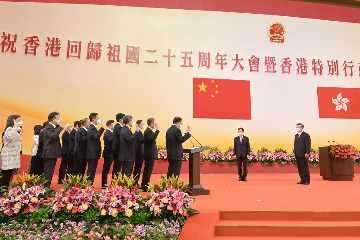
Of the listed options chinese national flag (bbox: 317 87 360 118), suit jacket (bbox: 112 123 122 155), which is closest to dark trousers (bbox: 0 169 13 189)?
suit jacket (bbox: 112 123 122 155)

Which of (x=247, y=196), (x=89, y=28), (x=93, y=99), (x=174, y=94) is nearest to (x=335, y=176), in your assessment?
(x=247, y=196)

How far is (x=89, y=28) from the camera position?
7809 mm

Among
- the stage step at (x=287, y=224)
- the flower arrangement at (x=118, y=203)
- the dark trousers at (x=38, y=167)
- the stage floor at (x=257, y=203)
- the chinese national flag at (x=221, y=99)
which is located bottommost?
the stage step at (x=287, y=224)

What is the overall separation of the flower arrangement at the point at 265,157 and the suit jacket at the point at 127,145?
16.0 ft

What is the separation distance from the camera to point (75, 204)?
2.86 m

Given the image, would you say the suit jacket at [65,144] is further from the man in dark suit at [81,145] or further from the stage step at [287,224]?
the stage step at [287,224]

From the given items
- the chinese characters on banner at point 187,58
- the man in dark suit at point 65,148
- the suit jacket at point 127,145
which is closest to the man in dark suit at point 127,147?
the suit jacket at point 127,145

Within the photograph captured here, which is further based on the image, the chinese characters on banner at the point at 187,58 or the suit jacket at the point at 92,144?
the chinese characters on banner at the point at 187,58

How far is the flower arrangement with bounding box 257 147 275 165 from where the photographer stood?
7.93 metres

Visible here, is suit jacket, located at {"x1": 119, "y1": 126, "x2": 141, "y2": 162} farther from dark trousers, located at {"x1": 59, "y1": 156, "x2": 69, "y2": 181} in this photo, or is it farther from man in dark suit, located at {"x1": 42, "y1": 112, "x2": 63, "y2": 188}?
dark trousers, located at {"x1": 59, "y1": 156, "x2": 69, "y2": 181}

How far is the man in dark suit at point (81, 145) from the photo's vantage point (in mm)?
4562

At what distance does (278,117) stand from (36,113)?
22.4 feet

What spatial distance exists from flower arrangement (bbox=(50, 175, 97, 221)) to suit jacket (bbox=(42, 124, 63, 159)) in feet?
3.83

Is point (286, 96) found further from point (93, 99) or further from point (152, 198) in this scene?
point (152, 198)
